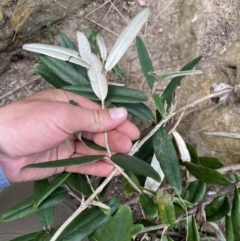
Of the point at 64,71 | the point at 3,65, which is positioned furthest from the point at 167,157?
the point at 3,65

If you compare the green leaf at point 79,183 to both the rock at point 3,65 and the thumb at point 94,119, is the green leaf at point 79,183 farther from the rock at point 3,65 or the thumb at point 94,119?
the rock at point 3,65

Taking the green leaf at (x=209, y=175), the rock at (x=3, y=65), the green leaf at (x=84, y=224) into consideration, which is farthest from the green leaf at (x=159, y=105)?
the rock at (x=3, y=65)

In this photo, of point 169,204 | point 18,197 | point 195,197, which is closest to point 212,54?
point 195,197

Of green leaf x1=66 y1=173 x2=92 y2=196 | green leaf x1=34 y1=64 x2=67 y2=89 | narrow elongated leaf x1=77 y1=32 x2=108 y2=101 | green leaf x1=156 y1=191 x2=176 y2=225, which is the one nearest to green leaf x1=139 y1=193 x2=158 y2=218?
green leaf x1=156 y1=191 x2=176 y2=225

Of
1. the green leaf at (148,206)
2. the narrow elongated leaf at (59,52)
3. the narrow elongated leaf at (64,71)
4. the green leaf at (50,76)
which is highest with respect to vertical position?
the narrow elongated leaf at (59,52)

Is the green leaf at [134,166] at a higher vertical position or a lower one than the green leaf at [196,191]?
higher

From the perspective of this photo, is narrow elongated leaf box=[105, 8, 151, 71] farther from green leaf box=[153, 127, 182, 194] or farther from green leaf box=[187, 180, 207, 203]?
green leaf box=[187, 180, 207, 203]
